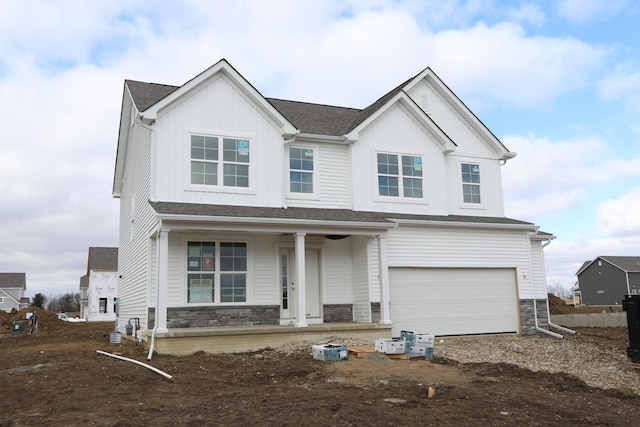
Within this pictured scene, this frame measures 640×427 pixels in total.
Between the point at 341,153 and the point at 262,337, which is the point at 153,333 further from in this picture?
the point at 341,153

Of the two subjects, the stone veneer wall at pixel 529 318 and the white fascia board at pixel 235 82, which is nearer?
the white fascia board at pixel 235 82

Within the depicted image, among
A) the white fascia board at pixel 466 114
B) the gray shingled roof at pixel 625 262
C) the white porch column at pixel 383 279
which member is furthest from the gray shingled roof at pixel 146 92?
the gray shingled roof at pixel 625 262

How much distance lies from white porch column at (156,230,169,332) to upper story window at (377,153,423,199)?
6.79m

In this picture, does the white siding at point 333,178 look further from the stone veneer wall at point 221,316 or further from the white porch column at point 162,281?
the white porch column at point 162,281

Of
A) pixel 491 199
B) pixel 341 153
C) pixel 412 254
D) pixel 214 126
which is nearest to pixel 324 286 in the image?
pixel 412 254

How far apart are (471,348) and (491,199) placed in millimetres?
6261

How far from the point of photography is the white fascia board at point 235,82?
47.0ft

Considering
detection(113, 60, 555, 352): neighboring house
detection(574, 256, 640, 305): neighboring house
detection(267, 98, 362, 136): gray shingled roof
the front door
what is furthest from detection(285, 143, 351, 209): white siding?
detection(574, 256, 640, 305): neighboring house

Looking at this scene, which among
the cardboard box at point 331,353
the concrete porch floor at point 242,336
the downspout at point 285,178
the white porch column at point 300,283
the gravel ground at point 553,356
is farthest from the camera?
the downspout at point 285,178

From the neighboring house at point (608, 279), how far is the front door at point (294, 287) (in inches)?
2082

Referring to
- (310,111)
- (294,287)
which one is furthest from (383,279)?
(310,111)

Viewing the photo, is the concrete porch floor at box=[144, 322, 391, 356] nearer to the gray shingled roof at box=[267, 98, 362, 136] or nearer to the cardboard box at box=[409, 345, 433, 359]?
the cardboard box at box=[409, 345, 433, 359]

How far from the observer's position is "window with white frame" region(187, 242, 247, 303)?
46.6ft

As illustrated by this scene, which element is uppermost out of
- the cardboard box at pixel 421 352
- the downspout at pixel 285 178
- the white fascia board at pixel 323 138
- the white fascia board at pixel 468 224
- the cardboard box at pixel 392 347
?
the white fascia board at pixel 323 138
